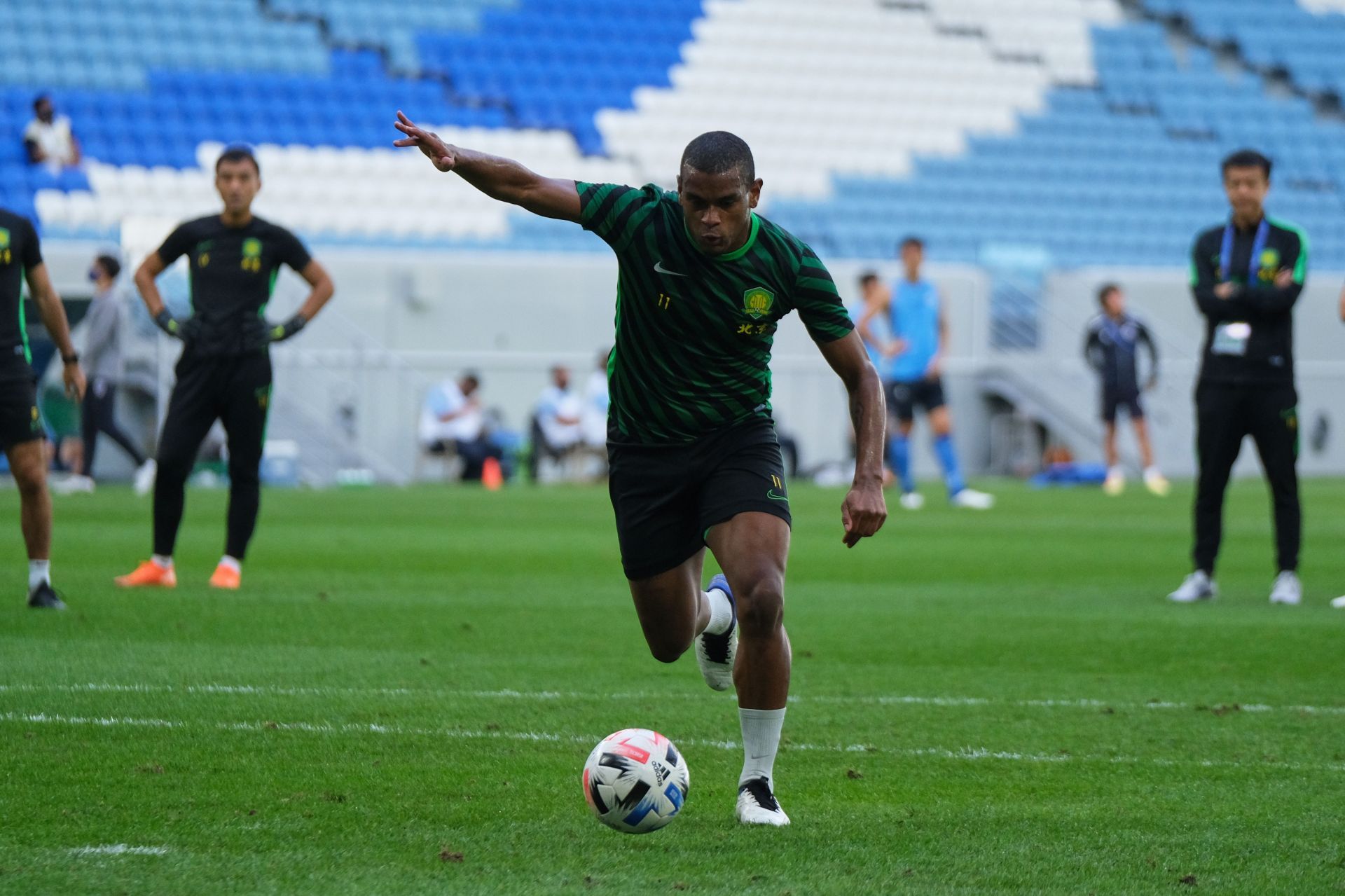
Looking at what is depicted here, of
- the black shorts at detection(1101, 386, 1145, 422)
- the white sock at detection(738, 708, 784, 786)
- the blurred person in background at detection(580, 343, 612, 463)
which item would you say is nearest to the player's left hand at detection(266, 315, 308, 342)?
the white sock at detection(738, 708, 784, 786)

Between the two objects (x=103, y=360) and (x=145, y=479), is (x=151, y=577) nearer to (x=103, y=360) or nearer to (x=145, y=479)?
(x=103, y=360)

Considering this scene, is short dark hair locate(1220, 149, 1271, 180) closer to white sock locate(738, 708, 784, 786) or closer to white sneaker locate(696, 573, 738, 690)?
white sneaker locate(696, 573, 738, 690)

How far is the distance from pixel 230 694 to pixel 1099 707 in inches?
117

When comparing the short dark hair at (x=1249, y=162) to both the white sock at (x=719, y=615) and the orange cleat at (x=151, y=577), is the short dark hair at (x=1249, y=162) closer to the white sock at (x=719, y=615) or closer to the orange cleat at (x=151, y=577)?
the white sock at (x=719, y=615)

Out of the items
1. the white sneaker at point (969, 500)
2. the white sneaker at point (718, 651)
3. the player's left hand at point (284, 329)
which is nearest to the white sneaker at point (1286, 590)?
the white sneaker at point (718, 651)

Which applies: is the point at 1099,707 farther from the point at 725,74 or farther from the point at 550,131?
the point at 725,74

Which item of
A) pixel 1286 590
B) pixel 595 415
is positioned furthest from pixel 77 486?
pixel 1286 590

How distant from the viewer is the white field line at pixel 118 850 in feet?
12.7

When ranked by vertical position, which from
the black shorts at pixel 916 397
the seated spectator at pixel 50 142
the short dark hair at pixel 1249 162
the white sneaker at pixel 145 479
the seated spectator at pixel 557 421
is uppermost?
the short dark hair at pixel 1249 162

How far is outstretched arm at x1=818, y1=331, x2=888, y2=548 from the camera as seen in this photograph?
4.54 meters

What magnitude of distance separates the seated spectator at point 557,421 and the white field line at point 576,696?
660 inches

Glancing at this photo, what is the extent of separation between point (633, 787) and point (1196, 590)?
6173 mm

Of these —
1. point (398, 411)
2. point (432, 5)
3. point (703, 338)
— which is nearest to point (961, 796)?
point (703, 338)

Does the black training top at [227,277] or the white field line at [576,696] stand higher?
the black training top at [227,277]
